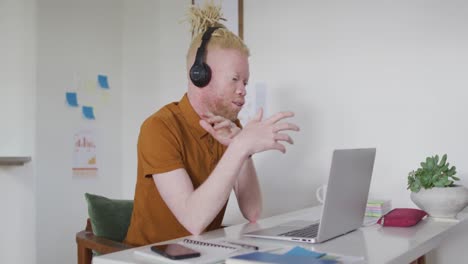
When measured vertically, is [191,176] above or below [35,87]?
below

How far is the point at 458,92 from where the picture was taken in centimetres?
197

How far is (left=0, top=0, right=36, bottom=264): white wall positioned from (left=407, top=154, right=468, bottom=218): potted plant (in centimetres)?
196

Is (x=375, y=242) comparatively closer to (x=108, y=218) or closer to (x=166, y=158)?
(x=166, y=158)

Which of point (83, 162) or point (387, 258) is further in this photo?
point (83, 162)

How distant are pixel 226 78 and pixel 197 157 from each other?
0.26m

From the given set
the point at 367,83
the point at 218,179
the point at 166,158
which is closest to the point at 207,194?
the point at 218,179

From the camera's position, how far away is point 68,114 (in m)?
2.84

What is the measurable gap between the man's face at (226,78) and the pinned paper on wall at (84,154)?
4.99ft

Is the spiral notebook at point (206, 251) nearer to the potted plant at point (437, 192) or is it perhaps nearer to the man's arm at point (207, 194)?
the man's arm at point (207, 194)

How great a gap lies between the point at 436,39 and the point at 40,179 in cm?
206

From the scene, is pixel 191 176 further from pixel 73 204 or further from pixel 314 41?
pixel 73 204

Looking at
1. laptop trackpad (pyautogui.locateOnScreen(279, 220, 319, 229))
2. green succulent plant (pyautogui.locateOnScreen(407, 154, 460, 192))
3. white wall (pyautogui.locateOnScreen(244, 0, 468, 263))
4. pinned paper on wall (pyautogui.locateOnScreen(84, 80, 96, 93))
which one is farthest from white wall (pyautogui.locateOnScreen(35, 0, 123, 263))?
green succulent plant (pyautogui.locateOnScreen(407, 154, 460, 192))

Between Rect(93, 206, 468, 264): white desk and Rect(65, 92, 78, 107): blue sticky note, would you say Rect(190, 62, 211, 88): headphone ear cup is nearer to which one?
Rect(93, 206, 468, 264): white desk

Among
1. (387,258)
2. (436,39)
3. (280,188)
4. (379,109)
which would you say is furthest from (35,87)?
(387,258)
